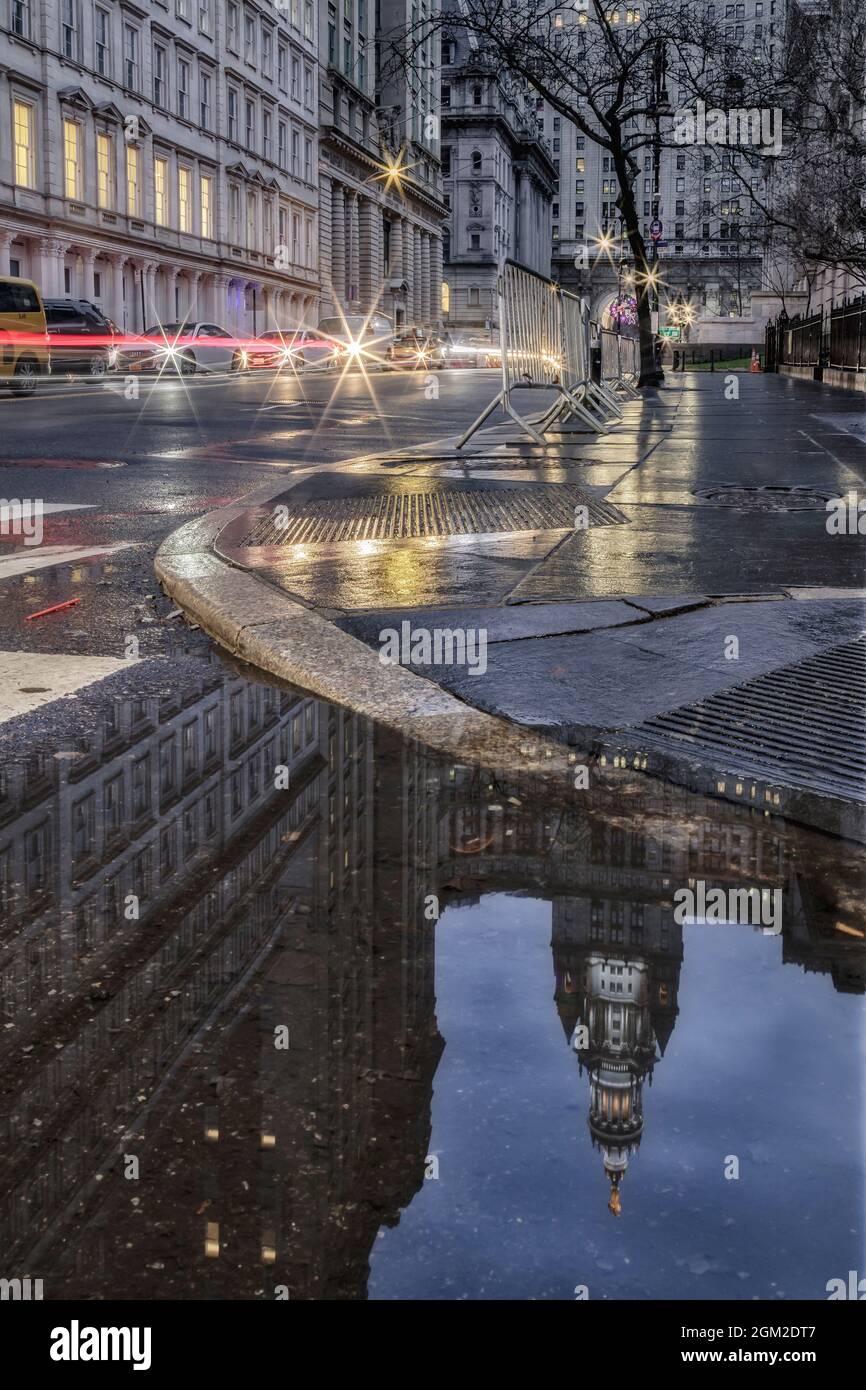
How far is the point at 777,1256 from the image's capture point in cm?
165

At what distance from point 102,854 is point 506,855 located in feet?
2.63

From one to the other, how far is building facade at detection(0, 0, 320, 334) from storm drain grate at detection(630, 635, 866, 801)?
43.8m

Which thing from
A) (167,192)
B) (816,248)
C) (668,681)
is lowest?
(668,681)

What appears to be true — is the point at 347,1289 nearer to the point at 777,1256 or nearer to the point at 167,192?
the point at 777,1256

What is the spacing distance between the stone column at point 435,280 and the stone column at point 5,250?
61.7 metres

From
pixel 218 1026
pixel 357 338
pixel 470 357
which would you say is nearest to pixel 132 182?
pixel 357 338

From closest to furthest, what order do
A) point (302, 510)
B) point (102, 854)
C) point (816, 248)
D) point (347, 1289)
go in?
1. point (347, 1289)
2. point (102, 854)
3. point (302, 510)
4. point (816, 248)

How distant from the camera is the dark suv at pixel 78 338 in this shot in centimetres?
3688

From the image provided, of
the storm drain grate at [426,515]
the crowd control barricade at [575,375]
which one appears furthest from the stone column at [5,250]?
the storm drain grate at [426,515]

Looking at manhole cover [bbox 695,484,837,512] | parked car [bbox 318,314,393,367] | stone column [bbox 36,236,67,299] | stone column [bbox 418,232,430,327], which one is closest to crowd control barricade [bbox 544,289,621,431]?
manhole cover [bbox 695,484,837,512]

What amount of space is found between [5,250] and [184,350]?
6.13 meters

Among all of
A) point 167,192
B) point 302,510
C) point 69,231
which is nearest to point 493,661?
point 302,510

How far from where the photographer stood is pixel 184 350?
44281mm

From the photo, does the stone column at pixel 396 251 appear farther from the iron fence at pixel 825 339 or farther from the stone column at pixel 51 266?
the stone column at pixel 51 266
